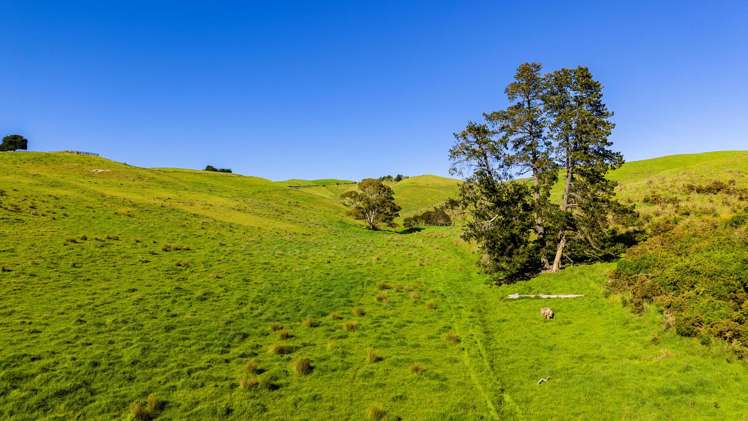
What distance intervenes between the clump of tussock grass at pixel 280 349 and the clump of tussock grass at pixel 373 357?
156 inches

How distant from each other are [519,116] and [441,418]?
23.4 m

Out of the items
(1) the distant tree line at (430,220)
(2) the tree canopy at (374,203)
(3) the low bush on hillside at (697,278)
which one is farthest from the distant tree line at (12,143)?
(3) the low bush on hillside at (697,278)

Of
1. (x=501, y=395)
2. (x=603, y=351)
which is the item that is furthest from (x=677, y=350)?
(x=501, y=395)

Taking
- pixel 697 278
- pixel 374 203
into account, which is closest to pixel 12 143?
pixel 374 203

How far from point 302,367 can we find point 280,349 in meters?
2.47

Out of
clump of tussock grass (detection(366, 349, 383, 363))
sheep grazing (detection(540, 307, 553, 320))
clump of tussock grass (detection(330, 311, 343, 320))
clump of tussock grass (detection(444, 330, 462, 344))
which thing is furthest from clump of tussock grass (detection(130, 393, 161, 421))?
sheep grazing (detection(540, 307, 553, 320))

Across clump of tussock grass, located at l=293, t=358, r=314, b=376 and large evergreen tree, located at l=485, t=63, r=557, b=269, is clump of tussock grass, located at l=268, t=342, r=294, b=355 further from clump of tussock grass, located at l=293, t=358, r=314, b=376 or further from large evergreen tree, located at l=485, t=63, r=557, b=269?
large evergreen tree, located at l=485, t=63, r=557, b=269

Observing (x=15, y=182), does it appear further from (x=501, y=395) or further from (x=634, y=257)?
(x=634, y=257)

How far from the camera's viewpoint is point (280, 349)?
2005 centimetres

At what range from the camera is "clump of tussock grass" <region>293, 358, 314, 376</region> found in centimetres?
1792

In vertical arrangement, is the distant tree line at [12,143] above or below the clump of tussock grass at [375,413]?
above

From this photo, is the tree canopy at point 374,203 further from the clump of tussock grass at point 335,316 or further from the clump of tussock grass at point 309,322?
the clump of tussock grass at point 309,322

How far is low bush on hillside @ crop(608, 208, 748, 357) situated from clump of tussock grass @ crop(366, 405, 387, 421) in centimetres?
1381

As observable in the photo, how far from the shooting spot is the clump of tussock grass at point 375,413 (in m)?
14.8
